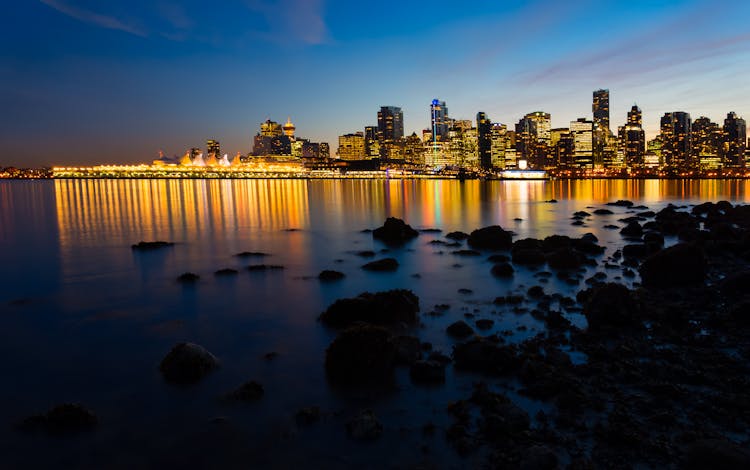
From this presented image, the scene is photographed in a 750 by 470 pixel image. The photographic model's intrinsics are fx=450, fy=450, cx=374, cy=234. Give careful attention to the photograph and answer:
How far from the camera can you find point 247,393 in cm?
1231

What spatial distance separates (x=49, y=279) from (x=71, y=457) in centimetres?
2389

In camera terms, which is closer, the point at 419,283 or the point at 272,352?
the point at 272,352

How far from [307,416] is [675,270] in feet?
61.8

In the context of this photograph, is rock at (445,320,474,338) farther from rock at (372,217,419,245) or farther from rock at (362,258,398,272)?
rock at (372,217,419,245)

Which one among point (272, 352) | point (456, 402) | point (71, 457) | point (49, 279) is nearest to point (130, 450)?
point (71, 457)

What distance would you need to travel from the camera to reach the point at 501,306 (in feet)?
63.2

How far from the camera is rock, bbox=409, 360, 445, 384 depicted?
12.4m

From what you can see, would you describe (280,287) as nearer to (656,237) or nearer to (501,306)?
(501,306)

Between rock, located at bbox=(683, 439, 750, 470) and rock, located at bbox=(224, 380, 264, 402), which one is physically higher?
rock, located at bbox=(683, 439, 750, 470)

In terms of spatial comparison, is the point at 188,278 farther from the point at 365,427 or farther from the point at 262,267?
the point at 365,427

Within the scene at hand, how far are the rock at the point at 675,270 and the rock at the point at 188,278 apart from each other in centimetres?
2441

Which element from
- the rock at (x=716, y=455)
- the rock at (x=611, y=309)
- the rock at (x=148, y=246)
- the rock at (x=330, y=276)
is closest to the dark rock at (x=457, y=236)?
the rock at (x=330, y=276)

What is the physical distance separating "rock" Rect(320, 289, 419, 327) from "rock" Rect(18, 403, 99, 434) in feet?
28.4

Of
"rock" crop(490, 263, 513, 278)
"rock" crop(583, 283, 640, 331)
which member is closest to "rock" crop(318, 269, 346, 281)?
"rock" crop(490, 263, 513, 278)
